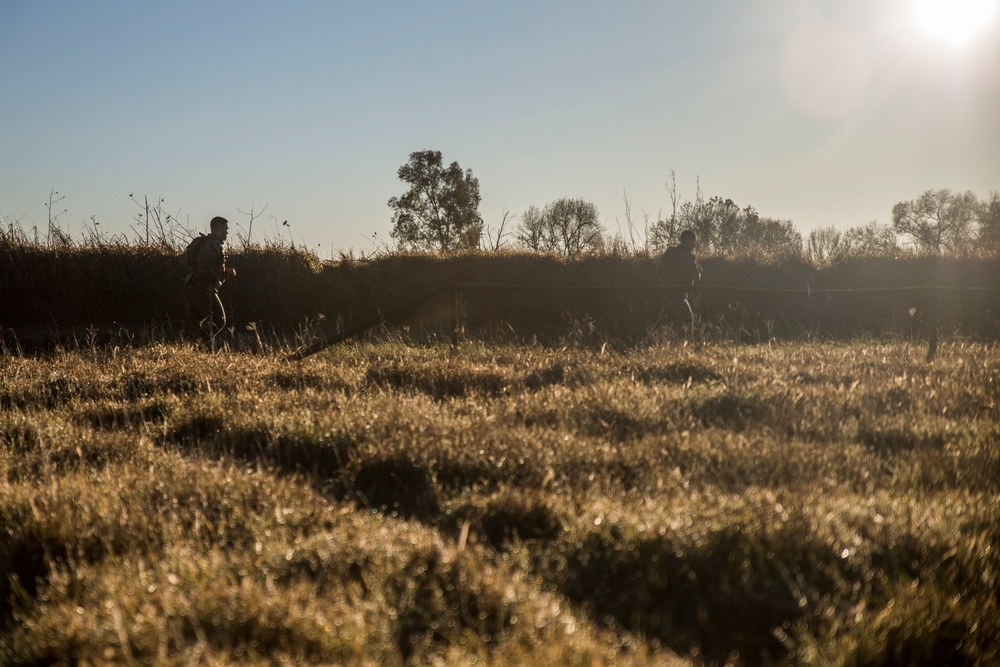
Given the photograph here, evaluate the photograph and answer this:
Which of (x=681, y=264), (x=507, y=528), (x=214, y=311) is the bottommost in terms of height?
(x=507, y=528)

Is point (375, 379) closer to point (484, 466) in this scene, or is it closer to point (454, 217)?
point (484, 466)

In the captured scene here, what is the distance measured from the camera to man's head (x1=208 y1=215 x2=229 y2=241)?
465 inches

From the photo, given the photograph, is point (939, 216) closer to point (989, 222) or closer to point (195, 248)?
point (989, 222)

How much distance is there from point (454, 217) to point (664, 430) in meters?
48.7

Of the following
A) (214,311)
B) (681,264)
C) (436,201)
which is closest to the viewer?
(214,311)

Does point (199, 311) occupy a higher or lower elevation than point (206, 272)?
lower

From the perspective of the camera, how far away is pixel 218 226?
1185cm

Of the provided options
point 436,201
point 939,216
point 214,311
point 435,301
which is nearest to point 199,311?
point 214,311

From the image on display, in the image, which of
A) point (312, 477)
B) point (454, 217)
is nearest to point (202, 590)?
point (312, 477)

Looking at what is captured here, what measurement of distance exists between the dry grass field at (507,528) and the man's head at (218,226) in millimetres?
5864

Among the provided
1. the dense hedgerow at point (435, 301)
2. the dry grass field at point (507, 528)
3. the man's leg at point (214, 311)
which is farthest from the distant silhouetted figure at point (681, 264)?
the man's leg at point (214, 311)

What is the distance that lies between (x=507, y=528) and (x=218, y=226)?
991cm

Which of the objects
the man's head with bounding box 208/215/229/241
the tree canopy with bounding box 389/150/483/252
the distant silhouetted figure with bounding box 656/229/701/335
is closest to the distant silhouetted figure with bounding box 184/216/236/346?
the man's head with bounding box 208/215/229/241

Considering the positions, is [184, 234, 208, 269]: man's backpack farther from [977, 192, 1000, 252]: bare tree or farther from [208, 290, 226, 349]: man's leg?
[977, 192, 1000, 252]: bare tree
